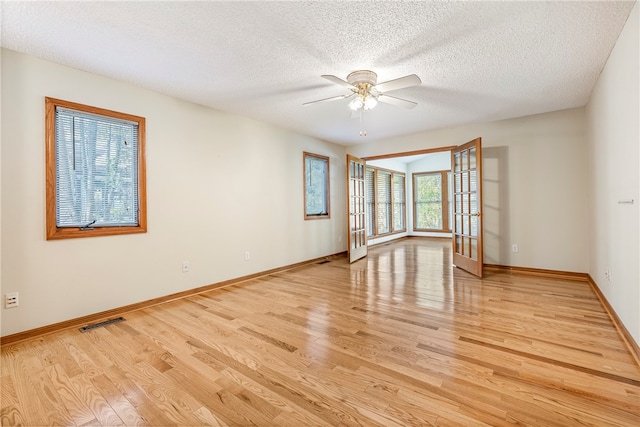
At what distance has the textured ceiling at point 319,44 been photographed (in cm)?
194

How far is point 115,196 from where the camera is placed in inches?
118

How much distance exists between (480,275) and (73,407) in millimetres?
4426

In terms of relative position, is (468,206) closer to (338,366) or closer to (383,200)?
(338,366)

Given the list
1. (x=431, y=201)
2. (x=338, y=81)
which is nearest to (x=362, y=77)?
(x=338, y=81)

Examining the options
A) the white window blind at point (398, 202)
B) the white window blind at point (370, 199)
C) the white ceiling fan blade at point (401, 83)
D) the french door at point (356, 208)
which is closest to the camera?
the white ceiling fan blade at point (401, 83)

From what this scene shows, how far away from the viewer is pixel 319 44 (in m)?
2.33

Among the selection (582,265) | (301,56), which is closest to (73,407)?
(301,56)

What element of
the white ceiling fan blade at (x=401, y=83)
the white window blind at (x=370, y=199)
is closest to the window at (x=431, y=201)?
the white window blind at (x=370, y=199)

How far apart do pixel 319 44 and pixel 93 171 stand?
2485mm

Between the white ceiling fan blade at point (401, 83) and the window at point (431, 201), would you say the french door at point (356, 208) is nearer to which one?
the white ceiling fan blade at point (401, 83)

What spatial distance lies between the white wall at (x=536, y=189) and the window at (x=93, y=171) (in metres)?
4.83

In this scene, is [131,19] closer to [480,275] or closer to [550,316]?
[550,316]

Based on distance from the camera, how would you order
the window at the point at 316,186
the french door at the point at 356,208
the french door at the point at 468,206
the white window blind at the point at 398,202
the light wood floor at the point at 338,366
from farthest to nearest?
the white window blind at the point at 398,202, the window at the point at 316,186, the french door at the point at 356,208, the french door at the point at 468,206, the light wood floor at the point at 338,366

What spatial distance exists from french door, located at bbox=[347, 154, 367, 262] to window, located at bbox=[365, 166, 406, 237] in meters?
1.76
